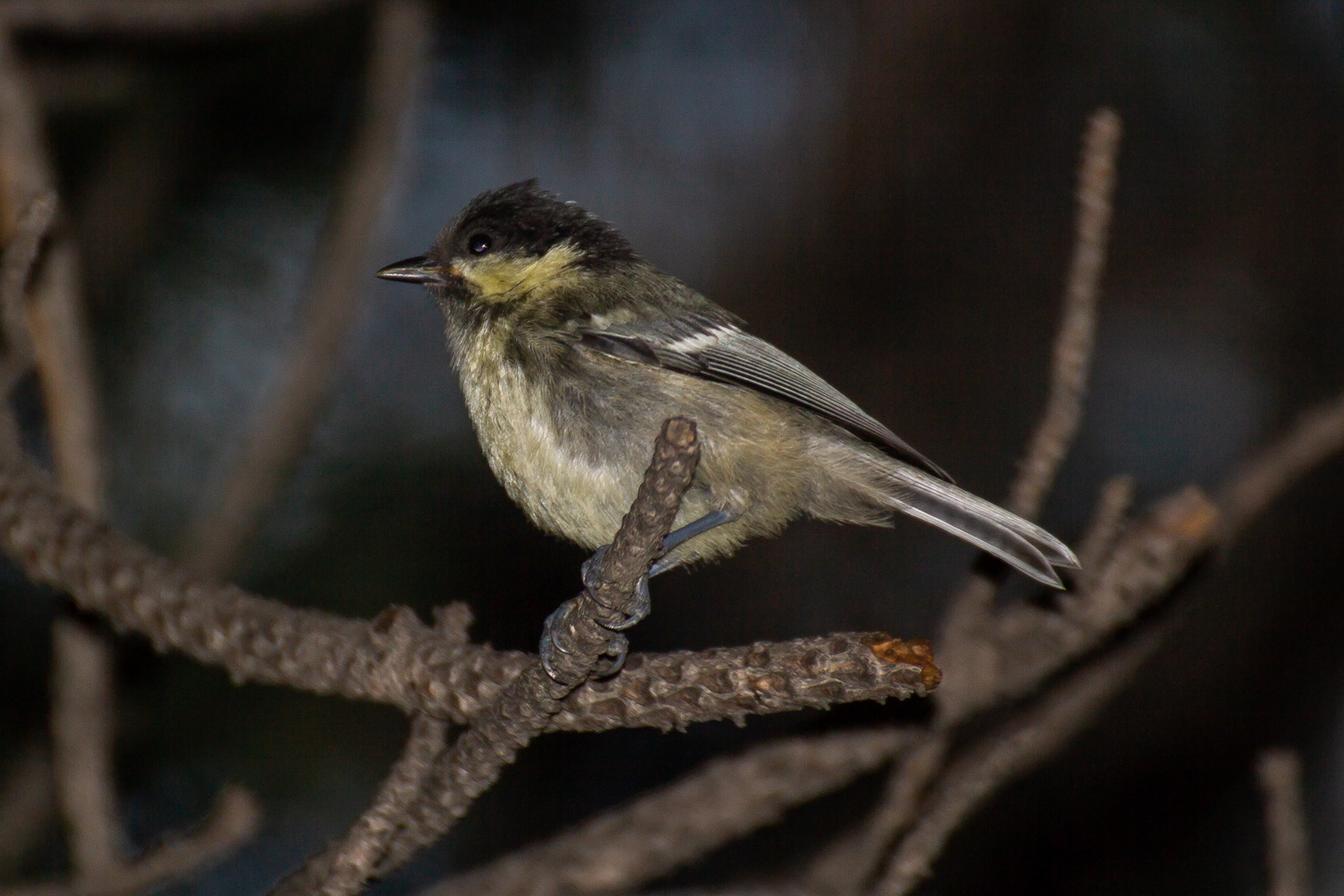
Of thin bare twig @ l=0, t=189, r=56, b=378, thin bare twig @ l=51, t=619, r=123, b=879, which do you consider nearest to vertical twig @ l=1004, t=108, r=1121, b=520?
thin bare twig @ l=0, t=189, r=56, b=378

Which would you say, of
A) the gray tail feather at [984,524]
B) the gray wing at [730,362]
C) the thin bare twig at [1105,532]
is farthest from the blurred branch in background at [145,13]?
the thin bare twig at [1105,532]

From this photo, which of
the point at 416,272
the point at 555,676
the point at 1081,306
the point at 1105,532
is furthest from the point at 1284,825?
the point at 416,272

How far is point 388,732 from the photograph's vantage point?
11.0ft

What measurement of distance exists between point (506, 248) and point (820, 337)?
222 centimetres

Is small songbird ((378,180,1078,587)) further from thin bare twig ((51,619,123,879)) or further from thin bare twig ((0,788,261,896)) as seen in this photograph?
thin bare twig ((51,619,123,879))

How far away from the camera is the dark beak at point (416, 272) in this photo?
9.46ft

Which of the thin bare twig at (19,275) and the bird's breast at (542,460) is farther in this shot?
the bird's breast at (542,460)

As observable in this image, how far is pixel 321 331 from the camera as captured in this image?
3205mm

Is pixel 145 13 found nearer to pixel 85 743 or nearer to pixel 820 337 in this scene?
pixel 85 743

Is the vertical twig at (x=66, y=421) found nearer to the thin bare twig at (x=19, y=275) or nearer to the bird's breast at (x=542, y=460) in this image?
the thin bare twig at (x=19, y=275)

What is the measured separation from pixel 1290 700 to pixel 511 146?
325 centimetres

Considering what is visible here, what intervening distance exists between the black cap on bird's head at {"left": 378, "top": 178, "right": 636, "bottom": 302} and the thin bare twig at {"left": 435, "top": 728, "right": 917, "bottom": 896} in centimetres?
121

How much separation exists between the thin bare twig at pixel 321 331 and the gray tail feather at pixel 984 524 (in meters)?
1.55

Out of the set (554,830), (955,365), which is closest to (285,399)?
(554,830)
